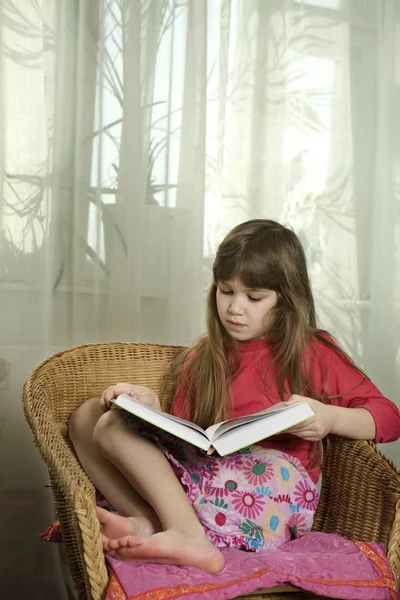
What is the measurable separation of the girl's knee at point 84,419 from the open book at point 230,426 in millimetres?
303

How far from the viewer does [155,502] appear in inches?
50.8

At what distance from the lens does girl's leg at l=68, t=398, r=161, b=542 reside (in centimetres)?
124

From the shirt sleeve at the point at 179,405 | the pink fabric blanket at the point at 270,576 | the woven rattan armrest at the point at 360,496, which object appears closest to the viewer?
the pink fabric blanket at the point at 270,576

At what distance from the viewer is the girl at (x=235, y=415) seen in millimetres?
1295

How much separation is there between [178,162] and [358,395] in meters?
0.85

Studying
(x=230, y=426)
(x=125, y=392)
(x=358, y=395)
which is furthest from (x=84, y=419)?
(x=358, y=395)

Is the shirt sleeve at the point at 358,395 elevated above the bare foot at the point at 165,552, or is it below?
above

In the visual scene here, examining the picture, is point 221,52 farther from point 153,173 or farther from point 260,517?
point 260,517

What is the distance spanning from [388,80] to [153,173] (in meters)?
0.77

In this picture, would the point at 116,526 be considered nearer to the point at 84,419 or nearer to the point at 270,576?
the point at 270,576

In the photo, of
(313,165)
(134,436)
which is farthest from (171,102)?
(134,436)

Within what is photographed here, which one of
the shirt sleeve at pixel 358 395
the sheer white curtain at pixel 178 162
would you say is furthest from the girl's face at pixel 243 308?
the sheer white curtain at pixel 178 162

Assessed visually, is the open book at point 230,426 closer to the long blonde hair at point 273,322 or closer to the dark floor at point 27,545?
the long blonde hair at point 273,322

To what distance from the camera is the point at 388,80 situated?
224cm
